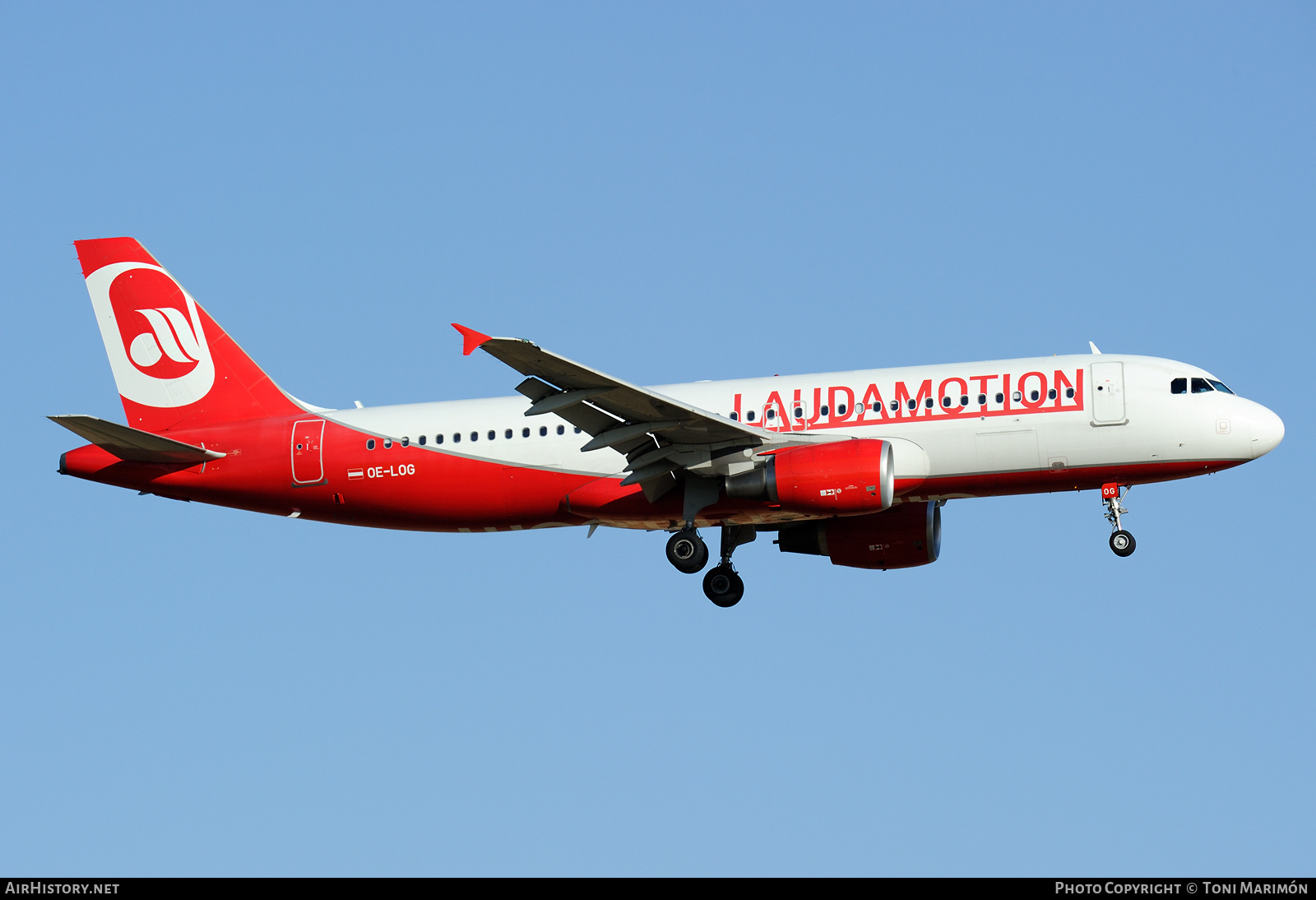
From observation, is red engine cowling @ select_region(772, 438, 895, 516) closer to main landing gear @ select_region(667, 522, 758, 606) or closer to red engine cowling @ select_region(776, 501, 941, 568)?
main landing gear @ select_region(667, 522, 758, 606)

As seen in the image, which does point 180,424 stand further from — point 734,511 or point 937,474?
point 937,474

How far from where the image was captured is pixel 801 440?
34.1m

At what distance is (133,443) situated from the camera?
35625 mm

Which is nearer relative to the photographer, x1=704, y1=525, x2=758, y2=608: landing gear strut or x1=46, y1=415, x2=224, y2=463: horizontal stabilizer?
x1=46, y1=415, x2=224, y2=463: horizontal stabilizer

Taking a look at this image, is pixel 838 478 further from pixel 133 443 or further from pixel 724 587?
pixel 133 443

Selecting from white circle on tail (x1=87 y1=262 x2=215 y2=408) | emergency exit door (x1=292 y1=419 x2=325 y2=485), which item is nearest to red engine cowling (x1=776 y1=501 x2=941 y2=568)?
emergency exit door (x1=292 y1=419 x2=325 y2=485)

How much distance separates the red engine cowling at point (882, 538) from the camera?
37.6 meters

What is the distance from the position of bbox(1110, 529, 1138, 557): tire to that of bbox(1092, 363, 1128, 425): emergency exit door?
8.46ft

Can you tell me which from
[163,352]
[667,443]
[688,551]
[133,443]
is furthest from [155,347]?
[688,551]

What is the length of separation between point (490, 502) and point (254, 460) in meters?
5.78

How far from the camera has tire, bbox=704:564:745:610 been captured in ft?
121

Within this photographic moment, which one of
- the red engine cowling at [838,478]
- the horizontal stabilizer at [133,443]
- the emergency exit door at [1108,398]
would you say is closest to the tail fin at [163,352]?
the horizontal stabilizer at [133,443]

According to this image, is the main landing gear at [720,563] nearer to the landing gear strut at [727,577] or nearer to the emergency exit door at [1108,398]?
the landing gear strut at [727,577]
